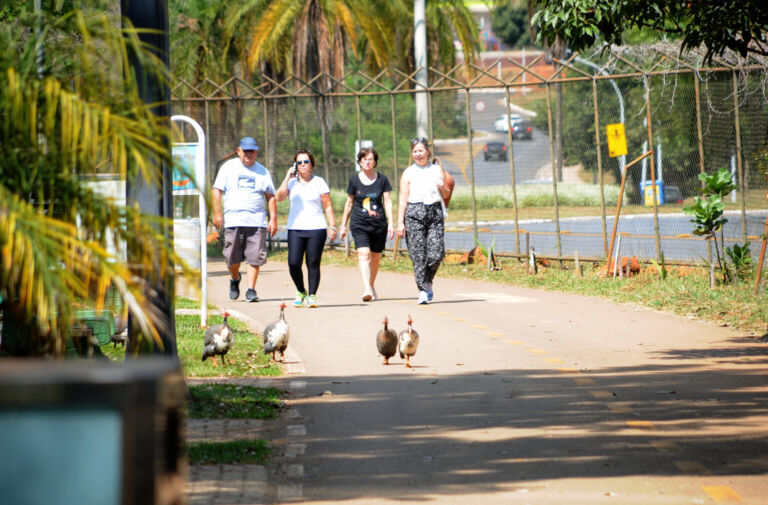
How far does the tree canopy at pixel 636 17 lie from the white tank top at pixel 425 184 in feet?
12.3

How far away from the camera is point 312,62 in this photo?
97.0ft

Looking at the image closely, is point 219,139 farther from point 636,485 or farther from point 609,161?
point 636,485

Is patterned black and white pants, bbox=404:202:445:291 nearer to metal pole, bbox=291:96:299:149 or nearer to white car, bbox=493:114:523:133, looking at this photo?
white car, bbox=493:114:523:133

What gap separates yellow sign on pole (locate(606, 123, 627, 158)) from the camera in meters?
16.6

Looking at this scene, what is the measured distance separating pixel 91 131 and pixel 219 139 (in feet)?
62.8

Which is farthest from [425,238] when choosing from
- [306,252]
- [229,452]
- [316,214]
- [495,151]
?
[229,452]

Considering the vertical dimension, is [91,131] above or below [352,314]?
above

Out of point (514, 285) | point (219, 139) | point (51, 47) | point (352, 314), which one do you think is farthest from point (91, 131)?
point (219, 139)

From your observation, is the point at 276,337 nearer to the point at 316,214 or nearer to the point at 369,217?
the point at 316,214

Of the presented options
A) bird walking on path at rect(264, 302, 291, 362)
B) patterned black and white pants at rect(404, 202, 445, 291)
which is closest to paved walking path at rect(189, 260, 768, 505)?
bird walking on path at rect(264, 302, 291, 362)

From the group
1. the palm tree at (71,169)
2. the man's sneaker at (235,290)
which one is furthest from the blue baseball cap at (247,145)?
the palm tree at (71,169)

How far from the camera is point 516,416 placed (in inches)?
287

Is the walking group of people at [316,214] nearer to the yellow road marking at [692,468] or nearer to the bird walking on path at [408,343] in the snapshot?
the bird walking on path at [408,343]

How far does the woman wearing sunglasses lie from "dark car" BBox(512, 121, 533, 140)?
5.41 meters
